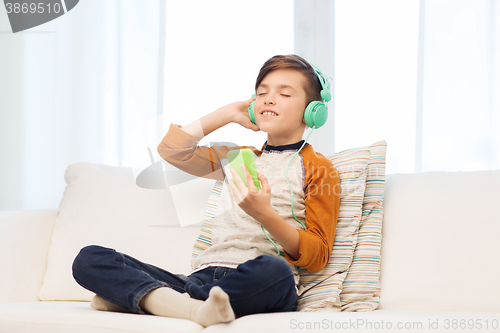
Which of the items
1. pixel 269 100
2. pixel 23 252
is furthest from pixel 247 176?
pixel 23 252

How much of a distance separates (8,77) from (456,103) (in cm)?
196

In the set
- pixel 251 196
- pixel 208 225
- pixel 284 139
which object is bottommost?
pixel 208 225

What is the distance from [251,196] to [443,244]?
554 millimetres

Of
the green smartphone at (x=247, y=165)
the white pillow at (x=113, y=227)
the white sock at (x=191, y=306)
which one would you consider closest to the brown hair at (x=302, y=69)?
the green smartphone at (x=247, y=165)

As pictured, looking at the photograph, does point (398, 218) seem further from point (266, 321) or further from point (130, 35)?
point (130, 35)

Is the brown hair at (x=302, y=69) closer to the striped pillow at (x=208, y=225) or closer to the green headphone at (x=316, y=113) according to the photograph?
the green headphone at (x=316, y=113)

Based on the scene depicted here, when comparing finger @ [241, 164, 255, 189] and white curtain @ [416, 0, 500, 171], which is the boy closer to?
finger @ [241, 164, 255, 189]

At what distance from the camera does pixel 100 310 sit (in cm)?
95

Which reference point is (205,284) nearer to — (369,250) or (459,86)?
(369,250)

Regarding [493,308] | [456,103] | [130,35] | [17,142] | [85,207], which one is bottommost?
[493,308]

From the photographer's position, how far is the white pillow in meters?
1.29

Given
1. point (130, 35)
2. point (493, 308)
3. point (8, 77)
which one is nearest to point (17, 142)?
point (8, 77)

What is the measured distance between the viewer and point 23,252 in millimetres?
1292

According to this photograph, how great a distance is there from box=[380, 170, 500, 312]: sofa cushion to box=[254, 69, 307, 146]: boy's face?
349 millimetres
